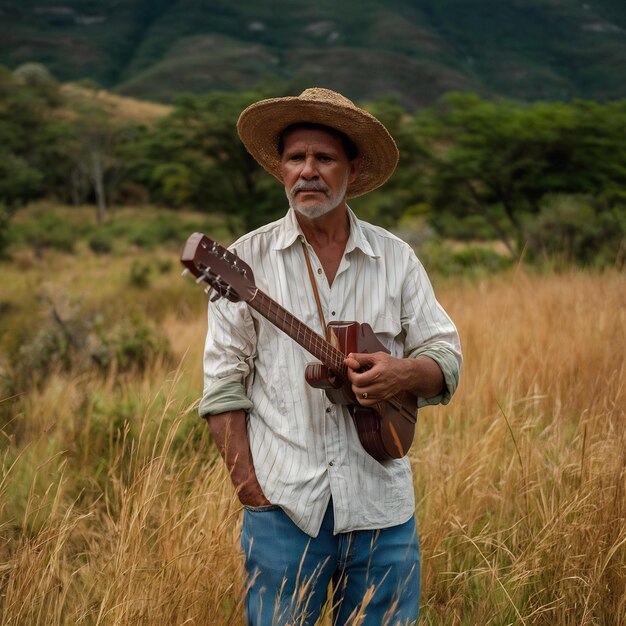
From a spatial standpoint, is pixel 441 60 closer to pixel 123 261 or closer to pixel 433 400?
pixel 123 261

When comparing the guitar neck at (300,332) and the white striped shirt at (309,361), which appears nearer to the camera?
the guitar neck at (300,332)

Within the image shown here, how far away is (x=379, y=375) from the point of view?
202 cm

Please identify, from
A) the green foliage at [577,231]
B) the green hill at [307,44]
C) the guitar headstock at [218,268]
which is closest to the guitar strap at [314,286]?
the guitar headstock at [218,268]

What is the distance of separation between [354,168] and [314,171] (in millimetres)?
313

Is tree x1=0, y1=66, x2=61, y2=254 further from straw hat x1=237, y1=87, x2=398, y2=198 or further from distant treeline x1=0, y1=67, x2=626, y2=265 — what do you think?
straw hat x1=237, y1=87, x2=398, y2=198

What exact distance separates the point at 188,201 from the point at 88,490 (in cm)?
2233

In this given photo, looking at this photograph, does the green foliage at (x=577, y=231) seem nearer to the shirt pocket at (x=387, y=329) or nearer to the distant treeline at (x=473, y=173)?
the distant treeline at (x=473, y=173)

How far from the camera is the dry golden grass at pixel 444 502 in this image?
207 centimetres

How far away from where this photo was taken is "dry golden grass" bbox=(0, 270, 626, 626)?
6.78ft

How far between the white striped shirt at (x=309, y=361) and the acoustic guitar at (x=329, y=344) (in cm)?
7

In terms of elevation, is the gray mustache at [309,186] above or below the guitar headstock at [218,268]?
above

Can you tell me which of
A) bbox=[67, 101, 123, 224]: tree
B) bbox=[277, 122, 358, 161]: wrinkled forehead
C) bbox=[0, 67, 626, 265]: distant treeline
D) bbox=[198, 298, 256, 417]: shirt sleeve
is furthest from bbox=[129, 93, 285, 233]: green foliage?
bbox=[67, 101, 123, 224]: tree

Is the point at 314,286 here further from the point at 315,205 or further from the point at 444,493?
the point at 444,493

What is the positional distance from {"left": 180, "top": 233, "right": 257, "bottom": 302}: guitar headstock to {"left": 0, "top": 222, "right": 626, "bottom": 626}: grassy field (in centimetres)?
43
